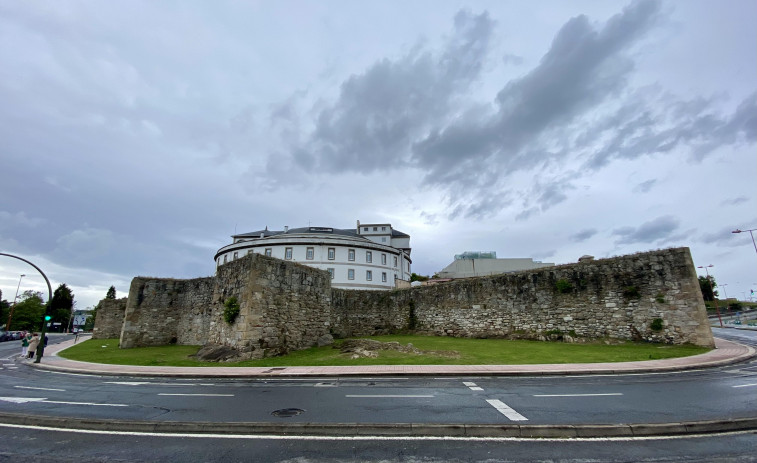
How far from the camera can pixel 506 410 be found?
7.39m

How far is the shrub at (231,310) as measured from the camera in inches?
734

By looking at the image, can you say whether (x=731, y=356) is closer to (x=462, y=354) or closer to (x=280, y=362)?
(x=462, y=354)

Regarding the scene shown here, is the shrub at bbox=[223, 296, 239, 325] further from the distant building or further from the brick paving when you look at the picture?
the distant building

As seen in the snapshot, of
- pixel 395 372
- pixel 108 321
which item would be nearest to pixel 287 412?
pixel 395 372

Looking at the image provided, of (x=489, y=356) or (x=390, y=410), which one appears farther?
(x=489, y=356)

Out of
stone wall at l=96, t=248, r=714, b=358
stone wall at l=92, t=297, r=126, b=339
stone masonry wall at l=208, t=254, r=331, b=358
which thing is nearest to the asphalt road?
stone wall at l=96, t=248, r=714, b=358

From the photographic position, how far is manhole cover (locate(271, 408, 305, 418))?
7.39 m

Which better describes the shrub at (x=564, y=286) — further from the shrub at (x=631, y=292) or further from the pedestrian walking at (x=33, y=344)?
the pedestrian walking at (x=33, y=344)

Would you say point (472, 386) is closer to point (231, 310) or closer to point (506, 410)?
point (506, 410)

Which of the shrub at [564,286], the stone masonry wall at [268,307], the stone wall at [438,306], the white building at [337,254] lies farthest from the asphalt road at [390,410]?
the white building at [337,254]

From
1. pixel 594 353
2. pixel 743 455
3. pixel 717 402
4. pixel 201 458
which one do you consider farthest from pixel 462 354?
pixel 201 458

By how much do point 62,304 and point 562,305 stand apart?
121 meters

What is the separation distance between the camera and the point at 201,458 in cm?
515

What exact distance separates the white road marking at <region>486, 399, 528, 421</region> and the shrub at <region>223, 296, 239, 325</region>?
14.9 m
